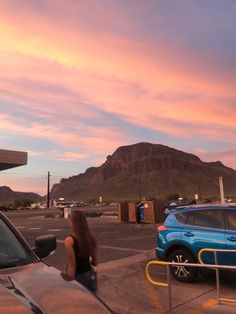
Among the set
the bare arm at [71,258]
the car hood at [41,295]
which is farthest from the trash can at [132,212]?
the car hood at [41,295]

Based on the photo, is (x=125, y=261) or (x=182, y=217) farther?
(x=125, y=261)

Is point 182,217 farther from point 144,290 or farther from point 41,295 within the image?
point 41,295

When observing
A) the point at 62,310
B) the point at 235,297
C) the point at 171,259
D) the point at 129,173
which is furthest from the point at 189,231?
the point at 129,173

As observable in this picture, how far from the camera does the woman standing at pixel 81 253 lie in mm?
5512

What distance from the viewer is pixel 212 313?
297 inches

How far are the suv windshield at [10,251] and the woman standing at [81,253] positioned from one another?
1214 millimetres

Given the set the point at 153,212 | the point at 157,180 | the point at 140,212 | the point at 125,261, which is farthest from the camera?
the point at 157,180

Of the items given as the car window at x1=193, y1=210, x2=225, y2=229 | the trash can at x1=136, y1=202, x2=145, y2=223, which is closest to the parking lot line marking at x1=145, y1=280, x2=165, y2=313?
the car window at x1=193, y1=210, x2=225, y2=229

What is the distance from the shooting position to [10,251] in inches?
162

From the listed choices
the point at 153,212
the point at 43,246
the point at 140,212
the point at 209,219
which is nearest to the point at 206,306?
the point at 209,219

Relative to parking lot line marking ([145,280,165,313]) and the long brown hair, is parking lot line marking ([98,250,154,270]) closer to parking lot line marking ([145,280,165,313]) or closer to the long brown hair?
parking lot line marking ([145,280,165,313])

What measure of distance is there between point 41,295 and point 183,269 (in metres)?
7.05

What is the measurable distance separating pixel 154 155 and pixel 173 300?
189m

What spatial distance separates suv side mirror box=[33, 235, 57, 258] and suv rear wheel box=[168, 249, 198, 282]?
556 cm
